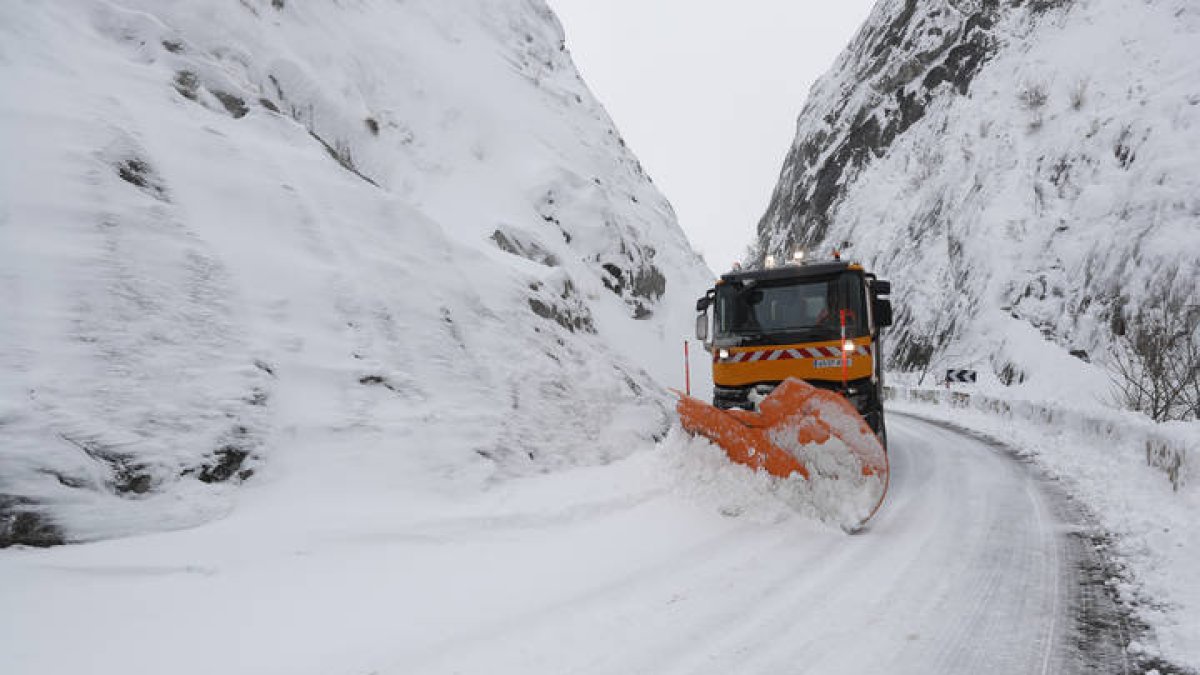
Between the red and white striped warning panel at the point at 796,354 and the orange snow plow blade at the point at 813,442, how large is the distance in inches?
57.9

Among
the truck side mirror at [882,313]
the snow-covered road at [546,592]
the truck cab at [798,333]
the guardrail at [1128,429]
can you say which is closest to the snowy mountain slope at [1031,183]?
the guardrail at [1128,429]

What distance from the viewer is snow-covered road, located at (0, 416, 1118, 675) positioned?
2.79m

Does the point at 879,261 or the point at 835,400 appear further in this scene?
the point at 879,261

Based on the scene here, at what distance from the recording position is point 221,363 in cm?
509

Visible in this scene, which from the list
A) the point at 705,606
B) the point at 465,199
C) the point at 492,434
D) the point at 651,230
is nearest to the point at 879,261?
the point at 651,230

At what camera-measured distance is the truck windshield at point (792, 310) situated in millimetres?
6914

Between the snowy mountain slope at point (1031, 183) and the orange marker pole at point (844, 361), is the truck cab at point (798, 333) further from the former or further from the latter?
the snowy mountain slope at point (1031, 183)

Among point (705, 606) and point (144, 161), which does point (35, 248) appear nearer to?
point (144, 161)

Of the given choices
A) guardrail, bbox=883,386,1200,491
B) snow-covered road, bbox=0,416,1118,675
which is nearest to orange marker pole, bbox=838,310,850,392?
snow-covered road, bbox=0,416,1118,675

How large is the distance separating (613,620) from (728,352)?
4407 millimetres

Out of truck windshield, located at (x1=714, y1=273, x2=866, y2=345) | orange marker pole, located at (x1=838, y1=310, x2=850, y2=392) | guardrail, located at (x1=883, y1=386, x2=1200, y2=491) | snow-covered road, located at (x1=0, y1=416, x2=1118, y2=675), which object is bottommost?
snow-covered road, located at (x1=0, y1=416, x2=1118, y2=675)

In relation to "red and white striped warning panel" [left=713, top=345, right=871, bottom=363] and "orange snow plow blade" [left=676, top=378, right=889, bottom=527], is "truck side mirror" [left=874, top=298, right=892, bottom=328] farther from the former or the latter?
"orange snow plow blade" [left=676, top=378, right=889, bottom=527]

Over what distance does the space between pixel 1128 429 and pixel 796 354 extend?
4.14m

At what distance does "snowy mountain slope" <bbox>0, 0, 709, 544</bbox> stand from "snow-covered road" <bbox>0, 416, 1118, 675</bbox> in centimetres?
53
